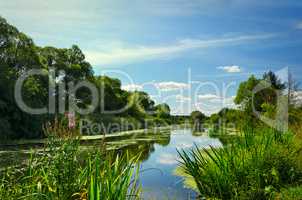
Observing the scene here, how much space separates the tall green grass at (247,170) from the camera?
688 centimetres

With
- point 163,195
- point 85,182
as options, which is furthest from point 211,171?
point 85,182

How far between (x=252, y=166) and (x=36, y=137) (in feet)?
73.5

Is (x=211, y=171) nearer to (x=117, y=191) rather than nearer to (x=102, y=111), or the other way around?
(x=117, y=191)

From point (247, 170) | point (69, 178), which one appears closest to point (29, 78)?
point (247, 170)

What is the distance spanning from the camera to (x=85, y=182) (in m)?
3.74

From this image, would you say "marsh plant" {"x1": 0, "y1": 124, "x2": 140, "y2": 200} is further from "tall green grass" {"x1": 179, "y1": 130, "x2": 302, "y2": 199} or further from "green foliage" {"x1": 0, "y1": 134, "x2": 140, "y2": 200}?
"tall green grass" {"x1": 179, "y1": 130, "x2": 302, "y2": 199}

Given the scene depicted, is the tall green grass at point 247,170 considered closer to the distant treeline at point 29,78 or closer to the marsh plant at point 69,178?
the marsh plant at point 69,178

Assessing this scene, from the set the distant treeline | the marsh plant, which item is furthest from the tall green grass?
the distant treeline

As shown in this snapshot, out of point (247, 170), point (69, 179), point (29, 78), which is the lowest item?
point (247, 170)

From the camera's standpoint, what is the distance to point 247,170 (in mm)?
7094

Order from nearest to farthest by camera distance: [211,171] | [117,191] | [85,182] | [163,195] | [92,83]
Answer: [117,191] → [85,182] → [211,171] → [163,195] → [92,83]

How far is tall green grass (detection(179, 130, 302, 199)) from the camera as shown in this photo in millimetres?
6883

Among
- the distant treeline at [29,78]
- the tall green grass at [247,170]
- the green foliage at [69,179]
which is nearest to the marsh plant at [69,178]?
the green foliage at [69,179]

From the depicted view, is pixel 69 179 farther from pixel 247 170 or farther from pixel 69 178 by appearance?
pixel 247 170
